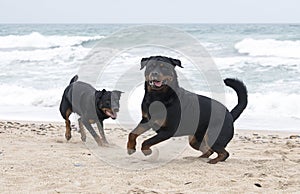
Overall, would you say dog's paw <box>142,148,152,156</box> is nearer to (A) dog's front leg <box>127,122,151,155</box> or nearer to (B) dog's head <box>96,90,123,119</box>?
(A) dog's front leg <box>127,122,151,155</box>

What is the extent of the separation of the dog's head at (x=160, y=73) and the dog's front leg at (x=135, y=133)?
0.44 metres

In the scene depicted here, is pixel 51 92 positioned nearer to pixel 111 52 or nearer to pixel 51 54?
pixel 111 52

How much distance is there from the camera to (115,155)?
6012 millimetres

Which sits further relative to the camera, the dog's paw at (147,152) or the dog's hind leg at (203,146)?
the dog's hind leg at (203,146)

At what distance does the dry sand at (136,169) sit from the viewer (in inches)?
169

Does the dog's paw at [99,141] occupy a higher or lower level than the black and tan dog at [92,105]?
lower

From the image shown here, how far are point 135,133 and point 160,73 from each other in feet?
2.44

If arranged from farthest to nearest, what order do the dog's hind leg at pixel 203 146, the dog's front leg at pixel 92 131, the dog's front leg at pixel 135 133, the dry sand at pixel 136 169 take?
1. the dog's front leg at pixel 92 131
2. the dog's hind leg at pixel 203 146
3. the dog's front leg at pixel 135 133
4. the dry sand at pixel 136 169

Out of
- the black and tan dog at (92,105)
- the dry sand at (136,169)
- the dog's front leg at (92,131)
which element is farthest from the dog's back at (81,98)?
the dry sand at (136,169)

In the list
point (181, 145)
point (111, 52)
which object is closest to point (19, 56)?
point (111, 52)

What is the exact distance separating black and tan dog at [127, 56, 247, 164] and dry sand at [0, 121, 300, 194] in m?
0.27

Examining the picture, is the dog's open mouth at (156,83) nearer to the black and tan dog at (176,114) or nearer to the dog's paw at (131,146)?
the black and tan dog at (176,114)

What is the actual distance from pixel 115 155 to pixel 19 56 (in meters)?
20.6

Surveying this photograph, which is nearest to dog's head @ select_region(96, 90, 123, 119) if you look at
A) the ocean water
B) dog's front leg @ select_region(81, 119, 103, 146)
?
dog's front leg @ select_region(81, 119, 103, 146)
